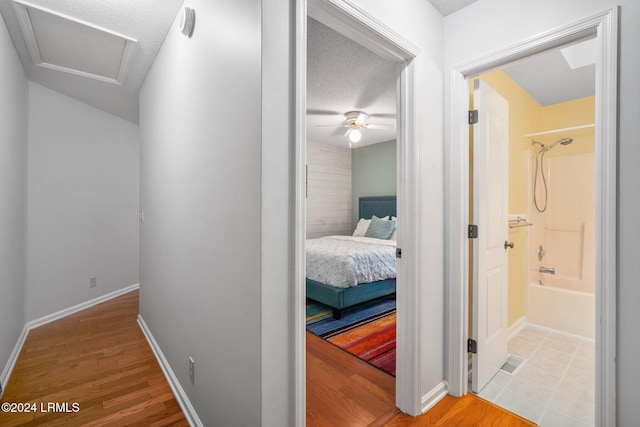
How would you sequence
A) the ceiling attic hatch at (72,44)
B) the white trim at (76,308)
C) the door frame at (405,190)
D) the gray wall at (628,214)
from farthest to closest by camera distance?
the white trim at (76,308), the ceiling attic hatch at (72,44), the door frame at (405,190), the gray wall at (628,214)

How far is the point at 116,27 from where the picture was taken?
203 cm

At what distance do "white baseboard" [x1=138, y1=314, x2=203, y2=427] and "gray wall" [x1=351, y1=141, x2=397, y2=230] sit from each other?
14.9 feet

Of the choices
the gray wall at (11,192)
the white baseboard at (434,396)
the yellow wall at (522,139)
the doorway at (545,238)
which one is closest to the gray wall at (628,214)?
the doorway at (545,238)

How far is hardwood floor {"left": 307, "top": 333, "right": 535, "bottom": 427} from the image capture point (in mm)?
1645

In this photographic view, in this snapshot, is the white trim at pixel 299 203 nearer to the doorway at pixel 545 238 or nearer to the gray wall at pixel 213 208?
the gray wall at pixel 213 208

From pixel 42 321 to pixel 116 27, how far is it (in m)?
3.12

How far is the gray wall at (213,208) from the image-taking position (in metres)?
1.12

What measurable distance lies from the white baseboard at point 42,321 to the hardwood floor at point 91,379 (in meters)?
0.04

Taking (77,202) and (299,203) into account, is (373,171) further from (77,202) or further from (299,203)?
(299,203)

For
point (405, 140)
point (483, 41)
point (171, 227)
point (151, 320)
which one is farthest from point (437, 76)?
point (151, 320)

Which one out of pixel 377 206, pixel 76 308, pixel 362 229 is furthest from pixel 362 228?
pixel 76 308

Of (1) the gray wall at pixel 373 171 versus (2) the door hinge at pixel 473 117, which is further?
(1) the gray wall at pixel 373 171

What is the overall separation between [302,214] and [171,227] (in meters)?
1.39

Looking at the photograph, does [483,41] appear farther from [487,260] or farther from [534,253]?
[534,253]
